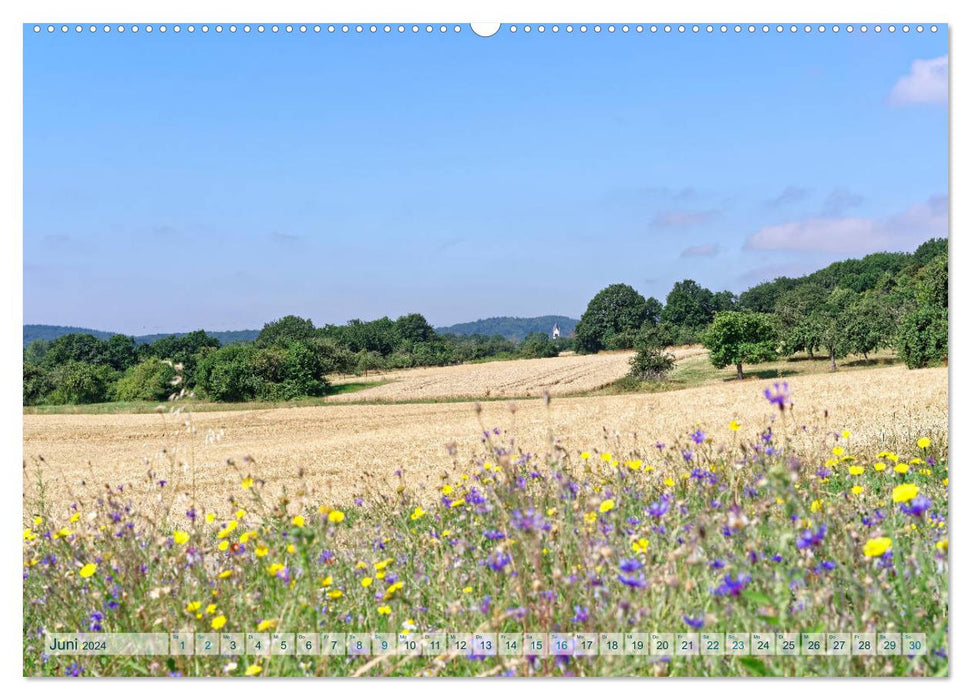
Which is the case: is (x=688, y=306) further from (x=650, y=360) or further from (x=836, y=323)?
(x=836, y=323)

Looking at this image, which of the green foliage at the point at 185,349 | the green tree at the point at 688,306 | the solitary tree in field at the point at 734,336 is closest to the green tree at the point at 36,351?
the green foliage at the point at 185,349

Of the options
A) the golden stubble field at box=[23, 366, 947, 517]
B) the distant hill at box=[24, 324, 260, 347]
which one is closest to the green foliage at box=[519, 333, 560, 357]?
the golden stubble field at box=[23, 366, 947, 517]

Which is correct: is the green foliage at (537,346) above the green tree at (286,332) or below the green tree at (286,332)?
below

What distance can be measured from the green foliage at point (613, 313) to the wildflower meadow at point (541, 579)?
981 millimetres

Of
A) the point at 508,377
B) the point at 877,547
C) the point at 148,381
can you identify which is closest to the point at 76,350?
the point at 148,381

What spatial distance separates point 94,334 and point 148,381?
0.56 meters

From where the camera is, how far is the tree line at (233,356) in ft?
13.9

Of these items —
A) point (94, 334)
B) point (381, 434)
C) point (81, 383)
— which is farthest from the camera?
point (381, 434)

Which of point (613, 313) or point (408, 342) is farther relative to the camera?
point (408, 342)

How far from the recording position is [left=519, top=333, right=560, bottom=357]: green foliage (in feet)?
15.3

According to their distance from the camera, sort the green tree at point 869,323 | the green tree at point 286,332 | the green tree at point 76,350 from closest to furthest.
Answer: the green tree at point 76,350 < the green tree at point 286,332 < the green tree at point 869,323

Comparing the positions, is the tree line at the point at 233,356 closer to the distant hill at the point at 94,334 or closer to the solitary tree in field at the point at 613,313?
the distant hill at the point at 94,334

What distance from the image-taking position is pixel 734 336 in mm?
7512
